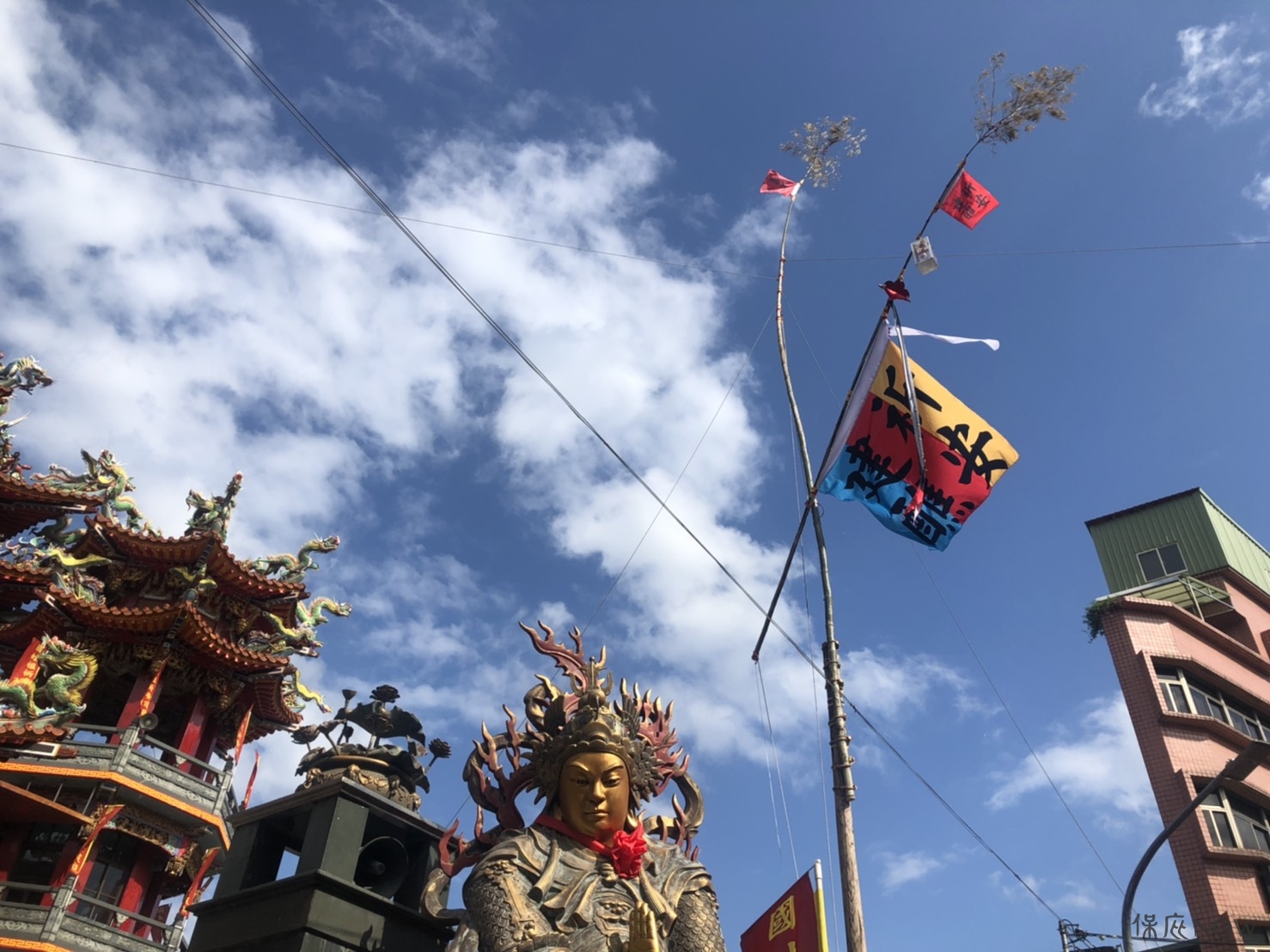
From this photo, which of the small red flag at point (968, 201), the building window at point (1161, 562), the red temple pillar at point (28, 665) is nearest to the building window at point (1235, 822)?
the building window at point (1161, 562)

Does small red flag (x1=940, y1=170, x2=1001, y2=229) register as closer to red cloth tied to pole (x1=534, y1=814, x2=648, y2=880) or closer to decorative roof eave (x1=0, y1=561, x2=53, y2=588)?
red cloth tied to pole (x1=534, y1=814, x2=648, y2=880)

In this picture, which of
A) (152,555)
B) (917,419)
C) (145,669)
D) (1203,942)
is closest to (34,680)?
(145,669)

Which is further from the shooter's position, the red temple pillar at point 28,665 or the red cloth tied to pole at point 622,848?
the red temple pillar at point 28,665

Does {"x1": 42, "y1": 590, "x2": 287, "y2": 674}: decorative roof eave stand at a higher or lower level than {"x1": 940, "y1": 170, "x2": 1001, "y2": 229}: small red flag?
higher

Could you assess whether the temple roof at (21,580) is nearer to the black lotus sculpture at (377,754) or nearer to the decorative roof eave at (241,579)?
the decorative roof eave at (241,579)

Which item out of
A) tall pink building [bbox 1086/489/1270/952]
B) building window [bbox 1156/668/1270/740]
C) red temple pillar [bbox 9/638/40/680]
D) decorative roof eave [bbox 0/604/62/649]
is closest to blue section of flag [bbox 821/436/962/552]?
tall pink building [bbox 1086/489/1270/952]

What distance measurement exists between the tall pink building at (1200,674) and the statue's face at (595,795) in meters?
17.3

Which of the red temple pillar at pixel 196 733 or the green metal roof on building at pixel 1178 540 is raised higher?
the green metal roof on building at pixel 1178 540

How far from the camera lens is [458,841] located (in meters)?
6.66

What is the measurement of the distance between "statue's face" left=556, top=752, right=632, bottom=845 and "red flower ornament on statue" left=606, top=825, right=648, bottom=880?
265mm

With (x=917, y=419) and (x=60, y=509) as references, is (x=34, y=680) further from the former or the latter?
(x=917, y=419)

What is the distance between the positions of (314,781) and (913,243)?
8.11 metres

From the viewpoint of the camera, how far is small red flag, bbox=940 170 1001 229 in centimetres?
1047

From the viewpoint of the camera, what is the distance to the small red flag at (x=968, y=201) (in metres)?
10.5
